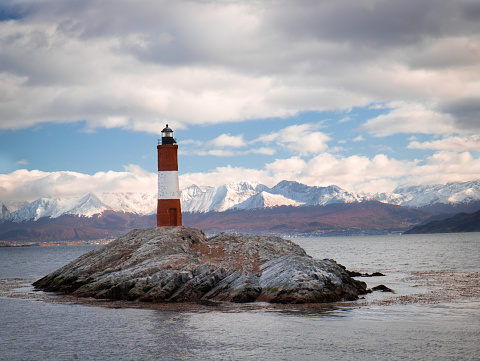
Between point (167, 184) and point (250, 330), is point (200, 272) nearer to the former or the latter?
point (250, 330)

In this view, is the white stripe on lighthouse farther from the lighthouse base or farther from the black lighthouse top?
the black lighthouse top

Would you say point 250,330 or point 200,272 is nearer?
point 250,330

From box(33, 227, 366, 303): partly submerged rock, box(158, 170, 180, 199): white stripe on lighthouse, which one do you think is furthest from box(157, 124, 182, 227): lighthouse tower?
box(33, 227, 366, 303): partly submerged rock

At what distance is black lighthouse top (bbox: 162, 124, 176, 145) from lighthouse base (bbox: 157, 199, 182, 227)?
668 centimetres

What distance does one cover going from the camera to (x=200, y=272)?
38.2 m

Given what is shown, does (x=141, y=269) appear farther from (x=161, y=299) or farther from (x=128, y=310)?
(x=128, y=310)

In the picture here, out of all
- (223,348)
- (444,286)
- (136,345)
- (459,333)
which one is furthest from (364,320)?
(444,286)

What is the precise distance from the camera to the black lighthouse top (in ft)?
181

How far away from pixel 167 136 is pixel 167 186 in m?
5.78

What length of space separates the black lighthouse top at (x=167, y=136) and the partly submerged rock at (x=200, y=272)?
10.8 metres

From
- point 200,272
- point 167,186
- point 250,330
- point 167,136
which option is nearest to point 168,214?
point 167,186

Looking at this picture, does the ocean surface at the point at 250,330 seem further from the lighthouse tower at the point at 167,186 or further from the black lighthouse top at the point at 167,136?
the black lighthouse top at the point at 167,136

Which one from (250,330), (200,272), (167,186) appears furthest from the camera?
(167,186)

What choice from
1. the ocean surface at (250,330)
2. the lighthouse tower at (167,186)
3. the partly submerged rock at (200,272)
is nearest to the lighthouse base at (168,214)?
the lighthouse tower at (167,186)
